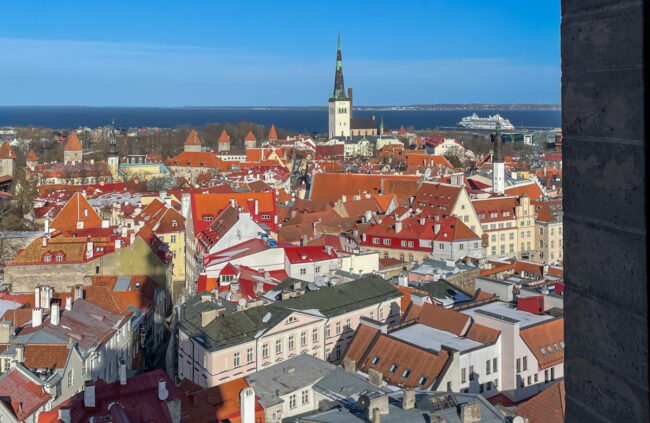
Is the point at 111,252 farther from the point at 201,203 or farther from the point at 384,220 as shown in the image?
the point at 384,220

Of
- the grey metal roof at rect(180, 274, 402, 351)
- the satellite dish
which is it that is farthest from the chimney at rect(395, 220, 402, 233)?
the satellite dish

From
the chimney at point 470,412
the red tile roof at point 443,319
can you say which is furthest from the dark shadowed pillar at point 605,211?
the red tile roof at point 443,319

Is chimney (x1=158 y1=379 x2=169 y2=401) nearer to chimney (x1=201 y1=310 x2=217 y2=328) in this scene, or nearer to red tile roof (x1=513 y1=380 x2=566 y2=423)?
chimney (x1=201 y1=310 x2=217 y2=328)

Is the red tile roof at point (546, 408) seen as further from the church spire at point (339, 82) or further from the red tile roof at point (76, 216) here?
the church spire at point (339, 82)

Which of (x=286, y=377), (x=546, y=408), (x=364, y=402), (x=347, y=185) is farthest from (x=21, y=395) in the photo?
(x=347, y=185)

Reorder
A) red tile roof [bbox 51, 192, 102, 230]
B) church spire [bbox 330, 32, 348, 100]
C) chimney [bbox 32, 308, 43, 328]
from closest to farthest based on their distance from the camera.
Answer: chimney [bbox 32, 308, 43, 328]
red tile roof [bbox 51, 192, 102, 230]
church spire [bbox 330, 32, 348, 100]

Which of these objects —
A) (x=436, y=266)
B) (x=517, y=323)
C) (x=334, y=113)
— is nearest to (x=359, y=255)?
(x=436, y=266)

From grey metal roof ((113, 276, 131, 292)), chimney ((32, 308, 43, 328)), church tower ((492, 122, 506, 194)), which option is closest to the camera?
chimney ((32, 308, 43, 328))
